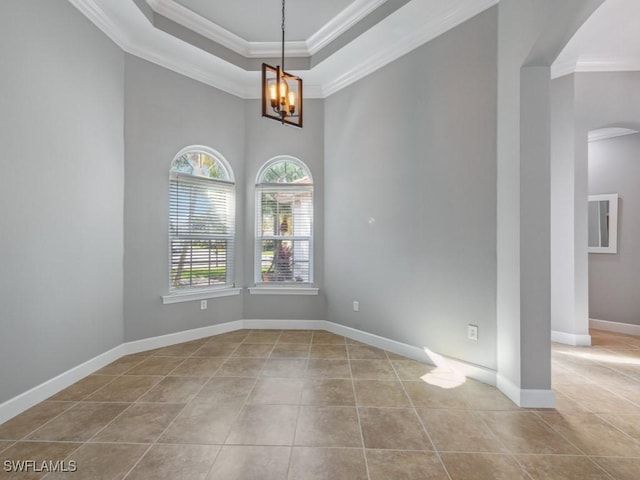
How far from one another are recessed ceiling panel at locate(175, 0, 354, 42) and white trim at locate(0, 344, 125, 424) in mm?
3695

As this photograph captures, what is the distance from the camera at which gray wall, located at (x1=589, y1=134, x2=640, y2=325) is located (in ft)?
13.6

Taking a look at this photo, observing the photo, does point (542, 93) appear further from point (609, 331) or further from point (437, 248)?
point (609, 331)

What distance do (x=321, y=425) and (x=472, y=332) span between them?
1.56 m

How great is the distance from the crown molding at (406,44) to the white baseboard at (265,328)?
3.13m

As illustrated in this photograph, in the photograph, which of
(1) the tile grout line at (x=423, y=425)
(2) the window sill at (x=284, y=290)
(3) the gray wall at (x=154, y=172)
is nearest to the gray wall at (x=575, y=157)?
(1) the tile grout line at (x=423, y=425)

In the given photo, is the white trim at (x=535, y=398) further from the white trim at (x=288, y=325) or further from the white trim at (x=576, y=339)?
the white trim at (x=288, y=325)

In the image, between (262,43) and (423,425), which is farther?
(262,43)

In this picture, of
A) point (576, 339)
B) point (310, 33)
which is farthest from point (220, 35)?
point (576, 339)

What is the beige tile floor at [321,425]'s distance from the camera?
161 centimetres

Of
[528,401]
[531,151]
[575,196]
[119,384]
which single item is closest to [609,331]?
[575,196]

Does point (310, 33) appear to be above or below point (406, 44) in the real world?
above

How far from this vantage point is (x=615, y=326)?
13.8 feet

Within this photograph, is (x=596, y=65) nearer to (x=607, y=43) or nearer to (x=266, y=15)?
(x=607, y=43)

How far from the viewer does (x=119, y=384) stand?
257 centimetres
